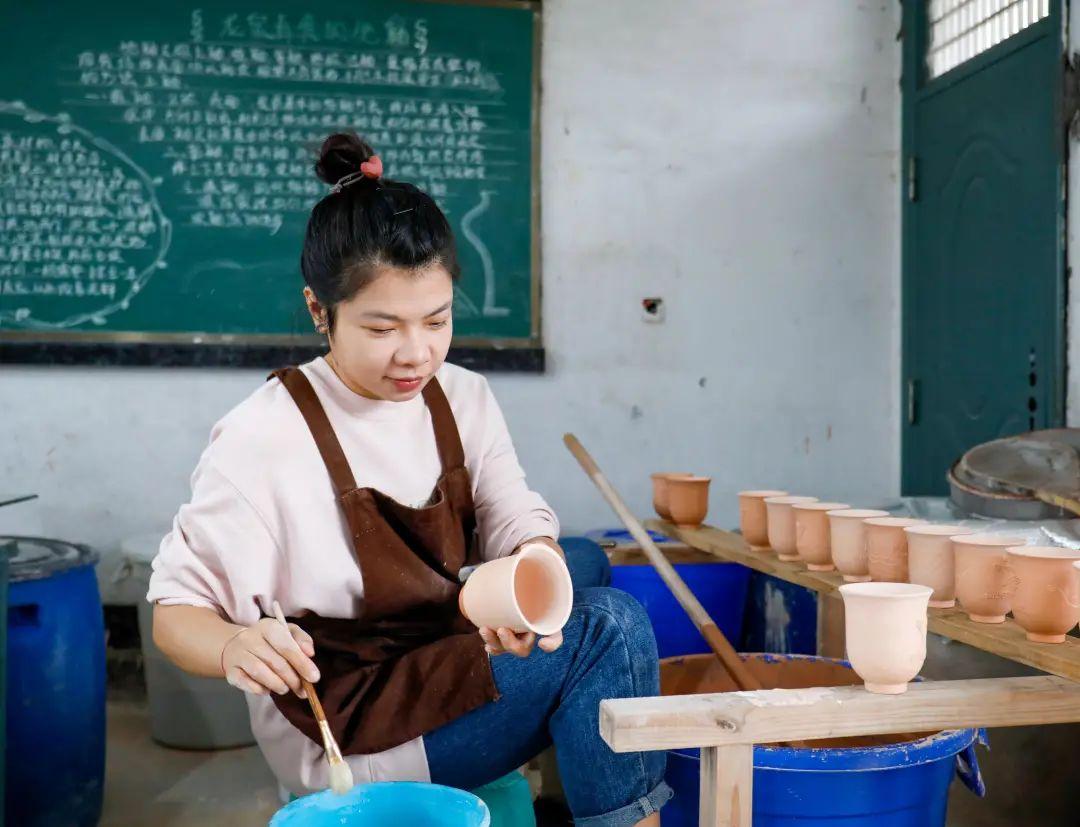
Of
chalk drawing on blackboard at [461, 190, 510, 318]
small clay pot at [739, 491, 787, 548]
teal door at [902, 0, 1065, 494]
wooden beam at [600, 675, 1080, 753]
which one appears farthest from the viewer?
chalk drawing on blackboard at [461, 190, 510, 318]

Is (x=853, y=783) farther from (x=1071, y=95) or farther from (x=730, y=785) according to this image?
(x=1071, y=95)

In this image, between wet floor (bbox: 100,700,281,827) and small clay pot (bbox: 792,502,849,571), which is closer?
small clay pot (bbox: 792,502,849,571)

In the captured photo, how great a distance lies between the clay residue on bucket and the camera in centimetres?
184

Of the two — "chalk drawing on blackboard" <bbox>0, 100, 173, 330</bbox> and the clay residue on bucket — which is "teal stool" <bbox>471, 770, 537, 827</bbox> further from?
"chalk drawing on blackboard" <bbox>0, 100, 173, 330</bbox>

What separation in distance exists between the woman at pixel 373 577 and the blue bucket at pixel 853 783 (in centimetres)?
15

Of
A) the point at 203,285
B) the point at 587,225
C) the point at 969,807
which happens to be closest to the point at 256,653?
the point at 969,807

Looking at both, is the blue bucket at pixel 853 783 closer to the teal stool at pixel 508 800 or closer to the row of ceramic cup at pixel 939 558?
the row of ceramic cup at pixel 939 558

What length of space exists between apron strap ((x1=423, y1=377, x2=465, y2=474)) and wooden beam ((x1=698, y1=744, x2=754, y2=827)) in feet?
2.10

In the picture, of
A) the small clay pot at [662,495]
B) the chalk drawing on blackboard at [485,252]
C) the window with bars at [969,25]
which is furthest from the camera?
the chalk drawing on blackboard at [485,252]

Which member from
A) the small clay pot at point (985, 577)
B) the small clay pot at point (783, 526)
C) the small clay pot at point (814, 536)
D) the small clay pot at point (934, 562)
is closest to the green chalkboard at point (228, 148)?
the small clay pot at point (783, 526)

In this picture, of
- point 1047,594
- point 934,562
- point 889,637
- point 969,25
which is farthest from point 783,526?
point 969,25

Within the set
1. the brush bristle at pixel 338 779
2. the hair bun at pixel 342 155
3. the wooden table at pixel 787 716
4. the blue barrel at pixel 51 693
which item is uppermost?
the hair bun at pixel 342 155

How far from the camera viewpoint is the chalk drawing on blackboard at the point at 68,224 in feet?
10.3

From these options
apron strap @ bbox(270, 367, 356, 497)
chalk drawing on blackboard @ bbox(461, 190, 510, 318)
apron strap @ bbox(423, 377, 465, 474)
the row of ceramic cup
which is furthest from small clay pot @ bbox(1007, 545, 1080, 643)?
chalk drawing on blackboard @ bbox(461, 190, 510, 318)
